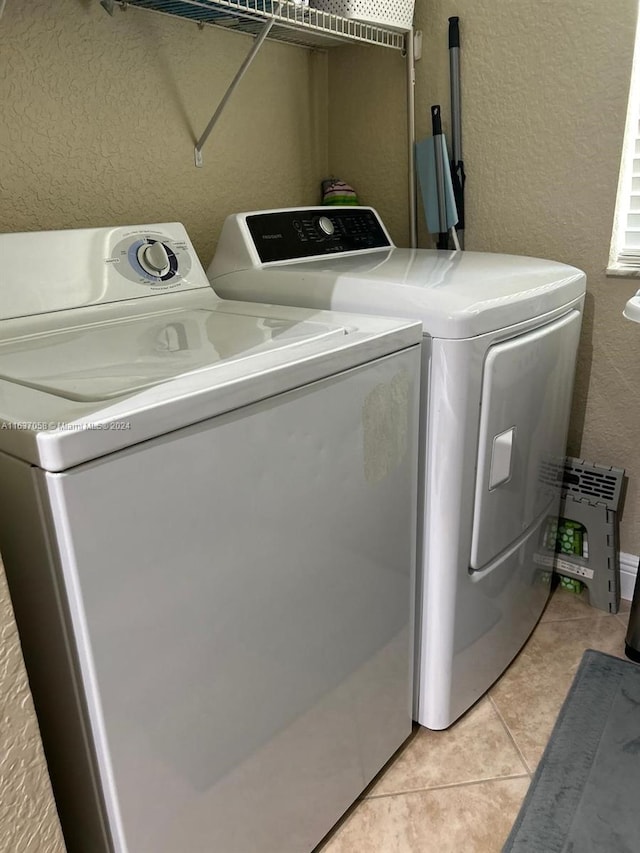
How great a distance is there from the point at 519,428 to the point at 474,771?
29.3 inches

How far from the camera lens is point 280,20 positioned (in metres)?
1.52

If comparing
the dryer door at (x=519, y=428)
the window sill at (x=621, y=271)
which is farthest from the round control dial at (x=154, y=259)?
the window sill at (x=621, y=271)

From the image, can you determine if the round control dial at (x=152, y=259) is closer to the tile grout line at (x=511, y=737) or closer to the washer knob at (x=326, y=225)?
the washer knob at (x=326, y=225)

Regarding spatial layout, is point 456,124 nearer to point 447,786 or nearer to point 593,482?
point 593,482

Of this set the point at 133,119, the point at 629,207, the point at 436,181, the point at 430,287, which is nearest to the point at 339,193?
the point at 436,181

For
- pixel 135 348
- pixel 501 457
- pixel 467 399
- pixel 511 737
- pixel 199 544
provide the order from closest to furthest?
pixel 199 544, pixel 135 348, pixel 467 399, pixel 501 457, pixel 511 737

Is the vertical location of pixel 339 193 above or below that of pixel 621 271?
above

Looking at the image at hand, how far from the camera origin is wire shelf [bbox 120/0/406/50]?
4.90 feet

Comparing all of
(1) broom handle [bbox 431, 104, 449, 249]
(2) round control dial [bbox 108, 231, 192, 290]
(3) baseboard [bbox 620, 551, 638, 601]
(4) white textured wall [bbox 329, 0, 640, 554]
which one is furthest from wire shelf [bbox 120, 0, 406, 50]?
(3) baseboard [bbox 620, 551, 638, 601]

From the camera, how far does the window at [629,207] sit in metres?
1.63

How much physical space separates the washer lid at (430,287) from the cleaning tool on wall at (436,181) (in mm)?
235

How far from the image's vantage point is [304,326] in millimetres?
1109

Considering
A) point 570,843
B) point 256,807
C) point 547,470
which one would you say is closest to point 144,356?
point 256,807

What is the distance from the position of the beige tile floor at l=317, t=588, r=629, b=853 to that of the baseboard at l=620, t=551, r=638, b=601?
0.58 feet
